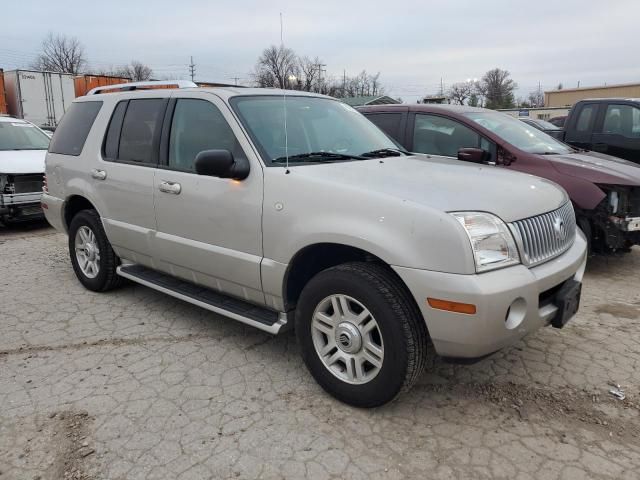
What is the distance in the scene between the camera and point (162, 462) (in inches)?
101

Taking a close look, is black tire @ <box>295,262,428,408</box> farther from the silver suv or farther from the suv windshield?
the suv windshield

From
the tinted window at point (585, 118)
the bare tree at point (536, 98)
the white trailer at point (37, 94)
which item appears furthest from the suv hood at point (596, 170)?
the bare tree at point (536, 98)

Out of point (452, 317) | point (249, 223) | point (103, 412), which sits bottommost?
point (103, 412)

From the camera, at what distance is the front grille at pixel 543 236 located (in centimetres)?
272

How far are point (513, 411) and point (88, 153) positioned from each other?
4082 millimetres

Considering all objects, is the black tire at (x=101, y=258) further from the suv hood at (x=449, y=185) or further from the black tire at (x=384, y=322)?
the black tire at (x=384, y=322)

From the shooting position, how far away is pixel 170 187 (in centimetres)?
380

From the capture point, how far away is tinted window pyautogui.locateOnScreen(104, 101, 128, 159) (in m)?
4.47

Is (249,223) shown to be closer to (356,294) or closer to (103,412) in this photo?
(356,294)

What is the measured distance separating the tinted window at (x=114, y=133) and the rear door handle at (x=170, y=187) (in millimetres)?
858

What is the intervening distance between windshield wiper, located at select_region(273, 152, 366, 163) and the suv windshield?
283 inches

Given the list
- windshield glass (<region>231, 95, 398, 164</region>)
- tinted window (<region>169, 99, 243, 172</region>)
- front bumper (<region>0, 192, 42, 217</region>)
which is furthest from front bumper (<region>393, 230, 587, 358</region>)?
front bumper (<region>0, 192, 42, 217</region>)

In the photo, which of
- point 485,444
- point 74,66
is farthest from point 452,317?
point 74,66

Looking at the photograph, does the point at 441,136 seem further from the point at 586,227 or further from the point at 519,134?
the point at 586,227
